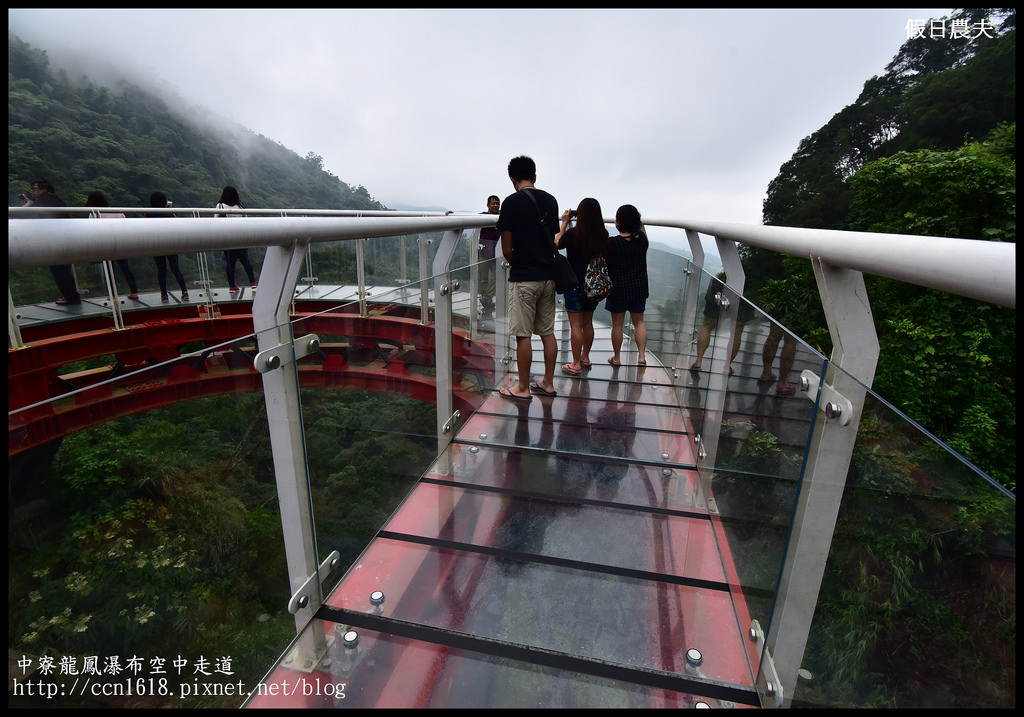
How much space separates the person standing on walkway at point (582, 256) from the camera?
4168 mm

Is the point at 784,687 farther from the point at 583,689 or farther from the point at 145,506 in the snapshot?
the point at 145,506

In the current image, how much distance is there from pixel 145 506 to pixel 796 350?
5.33ft

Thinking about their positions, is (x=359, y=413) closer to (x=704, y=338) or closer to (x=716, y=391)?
(x=716, y=391)

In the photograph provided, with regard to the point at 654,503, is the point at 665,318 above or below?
above

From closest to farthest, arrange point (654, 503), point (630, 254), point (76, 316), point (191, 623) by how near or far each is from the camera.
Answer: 1. point (191, 623)
2. point (654, 503)
3. point (630, 254)
4. point (76, 316)

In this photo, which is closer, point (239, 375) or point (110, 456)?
point (110, 456)

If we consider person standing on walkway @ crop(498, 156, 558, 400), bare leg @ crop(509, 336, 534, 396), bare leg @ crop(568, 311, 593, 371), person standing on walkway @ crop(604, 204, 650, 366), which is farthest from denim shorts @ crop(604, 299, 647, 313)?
bare leg @ crop(509, 336, 534, 396)

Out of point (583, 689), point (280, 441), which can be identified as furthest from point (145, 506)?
point (583, 689)

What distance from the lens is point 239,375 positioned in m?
1.33

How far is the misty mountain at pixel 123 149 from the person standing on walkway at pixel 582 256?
27457mm

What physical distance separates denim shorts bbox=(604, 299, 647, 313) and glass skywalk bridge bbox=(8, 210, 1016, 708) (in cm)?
160

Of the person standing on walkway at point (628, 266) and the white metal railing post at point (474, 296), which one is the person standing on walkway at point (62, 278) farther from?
the person standing on walkway at point (628, 266)

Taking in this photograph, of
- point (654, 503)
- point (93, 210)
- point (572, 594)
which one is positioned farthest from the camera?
point (93, 210)


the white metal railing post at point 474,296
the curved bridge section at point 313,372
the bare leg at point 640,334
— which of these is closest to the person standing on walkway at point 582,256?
the bare leg at point 640,334
